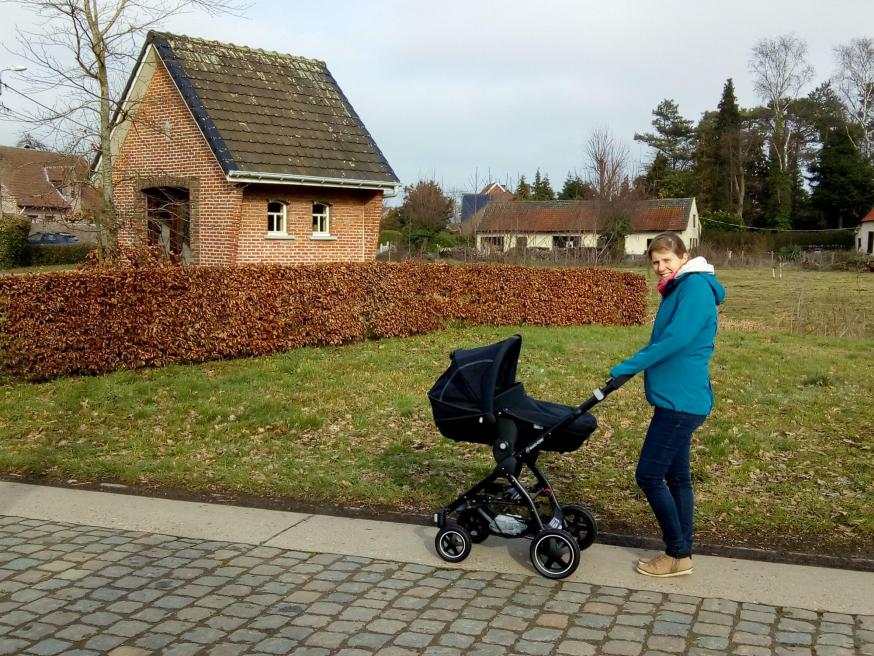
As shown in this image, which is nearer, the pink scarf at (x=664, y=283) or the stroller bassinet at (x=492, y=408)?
the pink scarf at (x=664, y=283)

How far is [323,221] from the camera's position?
24.5 m

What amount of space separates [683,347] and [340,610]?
240 cm

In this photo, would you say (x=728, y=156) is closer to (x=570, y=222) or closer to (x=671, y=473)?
(x=570, y=222)

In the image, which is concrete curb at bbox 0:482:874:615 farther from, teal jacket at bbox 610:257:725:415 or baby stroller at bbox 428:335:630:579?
teal jacket at bbox 610:257:725:415

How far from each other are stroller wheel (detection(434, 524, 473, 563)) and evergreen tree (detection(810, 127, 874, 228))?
238 feet

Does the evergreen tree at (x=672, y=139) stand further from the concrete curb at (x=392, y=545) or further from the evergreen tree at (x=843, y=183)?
the concrete curb at (x=392, y=545)

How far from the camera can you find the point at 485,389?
17.1 feet

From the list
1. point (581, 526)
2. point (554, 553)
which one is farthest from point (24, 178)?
point (554, 553)

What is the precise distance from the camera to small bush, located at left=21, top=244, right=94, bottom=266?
137 ft

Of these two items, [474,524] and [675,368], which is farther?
[474,524]

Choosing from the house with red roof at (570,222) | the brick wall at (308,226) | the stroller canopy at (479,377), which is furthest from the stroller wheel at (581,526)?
the house with red roof at (570,222)

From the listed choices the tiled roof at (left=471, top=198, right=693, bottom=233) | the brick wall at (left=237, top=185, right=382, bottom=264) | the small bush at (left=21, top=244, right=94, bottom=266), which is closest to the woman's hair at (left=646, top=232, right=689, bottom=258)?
the brick wall at (left=237, top=185, right=382, bottom=264)

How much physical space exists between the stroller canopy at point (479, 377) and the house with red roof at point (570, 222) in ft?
92.2

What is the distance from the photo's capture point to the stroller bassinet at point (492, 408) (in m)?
5.22
